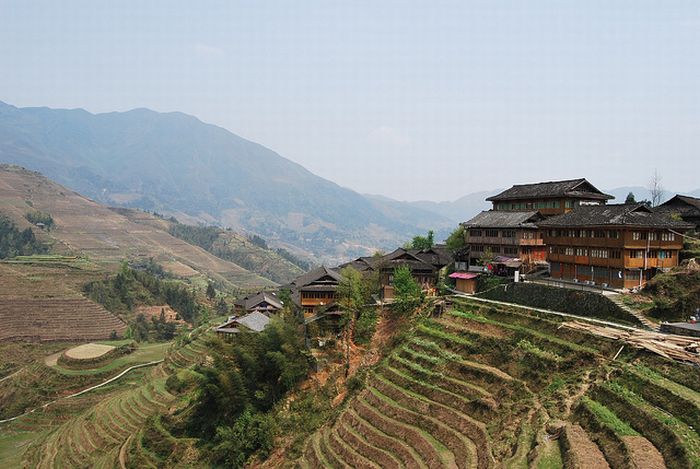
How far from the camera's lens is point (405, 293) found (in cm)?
3969

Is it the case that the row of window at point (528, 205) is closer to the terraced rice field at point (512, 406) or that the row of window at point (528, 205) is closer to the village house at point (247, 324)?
the terraced rice field at point (512, 406)

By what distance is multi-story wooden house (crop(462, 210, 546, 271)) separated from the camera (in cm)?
4169

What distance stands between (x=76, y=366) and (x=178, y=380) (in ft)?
97.6

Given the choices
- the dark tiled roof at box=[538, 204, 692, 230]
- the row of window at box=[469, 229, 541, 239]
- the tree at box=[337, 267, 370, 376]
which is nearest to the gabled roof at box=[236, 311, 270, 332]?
the tree at box=[337, 267, 370, 376]

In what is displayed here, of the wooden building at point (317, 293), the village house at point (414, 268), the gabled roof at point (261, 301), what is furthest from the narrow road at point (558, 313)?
the gabled roof at point (261, 301)

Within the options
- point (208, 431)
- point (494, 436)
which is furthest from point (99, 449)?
point (494, 436)

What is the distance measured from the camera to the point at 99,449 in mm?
44125

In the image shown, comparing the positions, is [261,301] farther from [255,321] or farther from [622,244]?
[622,244]

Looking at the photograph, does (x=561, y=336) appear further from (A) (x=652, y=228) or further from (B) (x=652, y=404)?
(A) (x=652, y=228)

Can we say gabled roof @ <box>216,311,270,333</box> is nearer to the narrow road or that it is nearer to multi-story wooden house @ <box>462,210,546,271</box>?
the narrow road

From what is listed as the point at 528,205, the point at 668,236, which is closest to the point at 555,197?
→ the point at 528,205

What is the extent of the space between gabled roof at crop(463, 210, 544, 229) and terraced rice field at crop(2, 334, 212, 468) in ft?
105

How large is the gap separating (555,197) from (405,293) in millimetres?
16889

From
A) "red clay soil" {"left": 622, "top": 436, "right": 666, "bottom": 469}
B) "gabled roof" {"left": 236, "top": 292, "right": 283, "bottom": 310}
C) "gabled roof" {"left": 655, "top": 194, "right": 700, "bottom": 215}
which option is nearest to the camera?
"red clay soil" {"left": 622, "top": 436, "right": 666, "bottom": 469}
